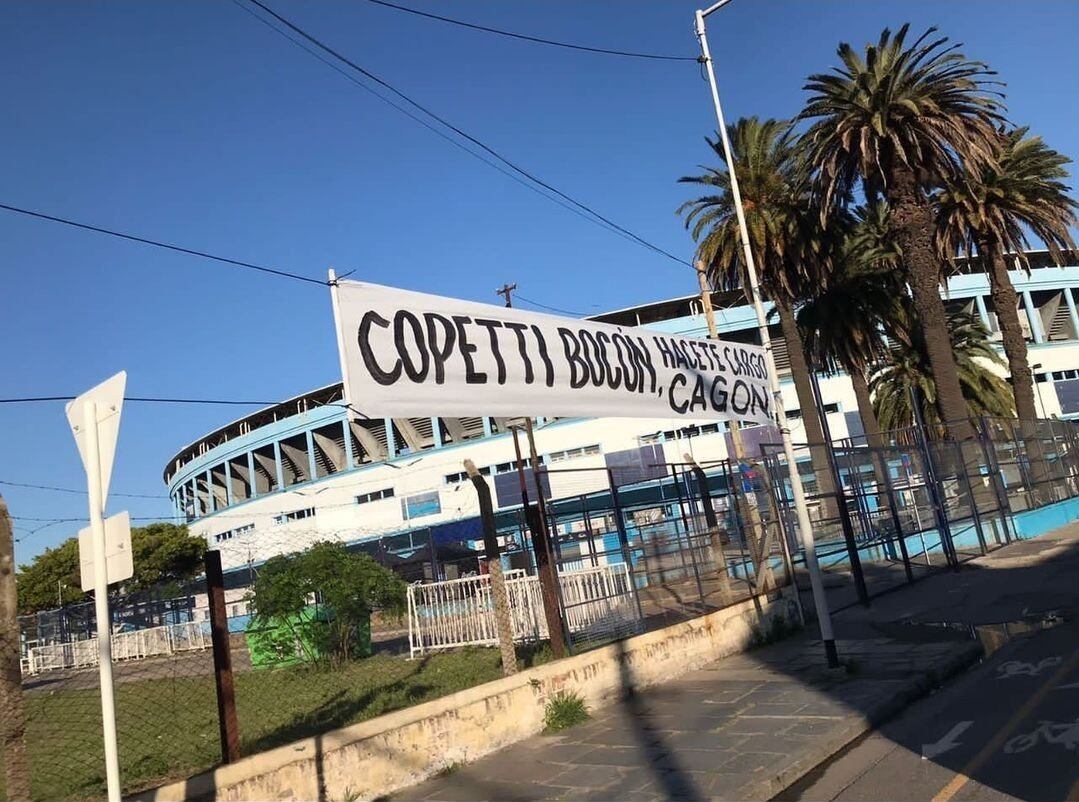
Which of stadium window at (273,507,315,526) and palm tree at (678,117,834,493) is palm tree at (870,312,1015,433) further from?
stadium window at (273,507,315,526)

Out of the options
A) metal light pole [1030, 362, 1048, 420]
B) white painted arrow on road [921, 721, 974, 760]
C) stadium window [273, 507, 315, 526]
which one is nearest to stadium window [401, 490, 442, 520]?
stadium window [273, 507, 315, 526]

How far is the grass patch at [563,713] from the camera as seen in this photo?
8.15 m

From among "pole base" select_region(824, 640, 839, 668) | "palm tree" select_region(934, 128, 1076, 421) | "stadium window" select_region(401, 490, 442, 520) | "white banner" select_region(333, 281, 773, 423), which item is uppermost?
"palm tree" select_region(934, 128, 1076, 421)

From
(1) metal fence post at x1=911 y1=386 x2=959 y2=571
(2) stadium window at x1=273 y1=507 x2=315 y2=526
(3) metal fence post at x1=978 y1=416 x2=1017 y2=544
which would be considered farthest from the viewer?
(2) stadium window at x1=273 y1=507 x2=315 y2=526

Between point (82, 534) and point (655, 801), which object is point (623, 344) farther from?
point (82, 534)

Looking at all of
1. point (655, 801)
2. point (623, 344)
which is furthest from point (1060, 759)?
point (623, 344)

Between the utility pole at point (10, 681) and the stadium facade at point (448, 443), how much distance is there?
39927 millimetres

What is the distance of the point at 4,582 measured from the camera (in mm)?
4234

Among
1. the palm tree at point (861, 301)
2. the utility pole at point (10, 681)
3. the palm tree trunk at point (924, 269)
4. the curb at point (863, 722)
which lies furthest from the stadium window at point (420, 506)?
the utility pole at point (10, 681)

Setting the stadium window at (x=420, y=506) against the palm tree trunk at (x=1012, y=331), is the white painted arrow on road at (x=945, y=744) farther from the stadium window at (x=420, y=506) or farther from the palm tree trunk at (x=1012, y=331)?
the stadium window at (x=420, y=506)

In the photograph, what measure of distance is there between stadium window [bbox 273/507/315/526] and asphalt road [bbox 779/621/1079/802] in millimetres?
54840

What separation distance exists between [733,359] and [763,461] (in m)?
2.16

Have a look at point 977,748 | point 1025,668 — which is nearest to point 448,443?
point 1025,668

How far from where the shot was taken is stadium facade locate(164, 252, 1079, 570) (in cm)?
5088
